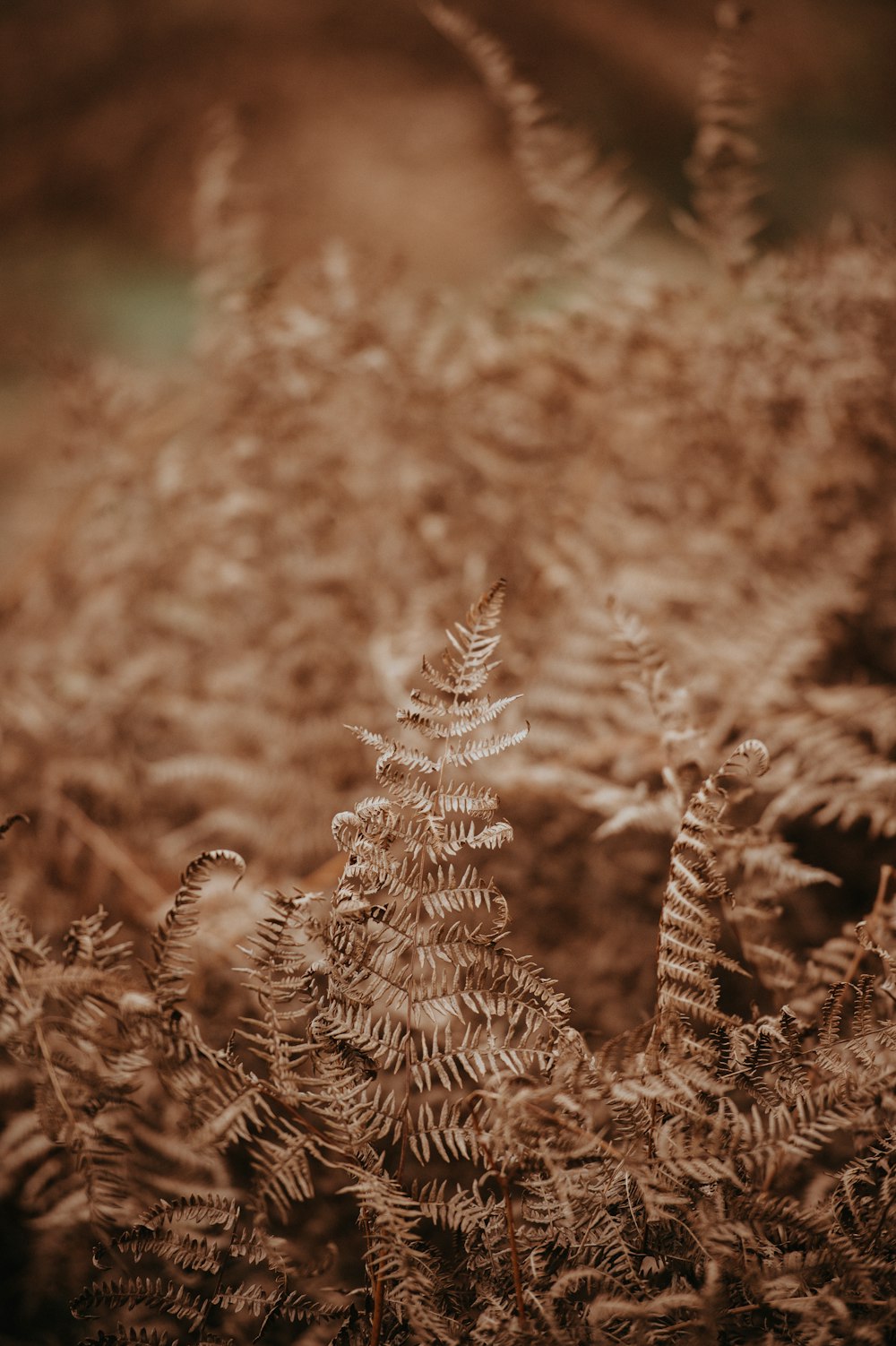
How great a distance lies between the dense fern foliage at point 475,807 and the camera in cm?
67

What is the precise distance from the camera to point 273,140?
2.39 m

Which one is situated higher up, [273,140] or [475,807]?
[273,140]

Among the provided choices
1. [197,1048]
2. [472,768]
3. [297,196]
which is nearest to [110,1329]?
[197,1048]

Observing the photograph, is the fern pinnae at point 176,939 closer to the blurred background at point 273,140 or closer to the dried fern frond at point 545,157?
the dried fern frond at point 545,157

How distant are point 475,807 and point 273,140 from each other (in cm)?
247

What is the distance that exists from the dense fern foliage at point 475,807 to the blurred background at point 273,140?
24 centimetres

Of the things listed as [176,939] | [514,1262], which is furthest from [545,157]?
[514,1262]

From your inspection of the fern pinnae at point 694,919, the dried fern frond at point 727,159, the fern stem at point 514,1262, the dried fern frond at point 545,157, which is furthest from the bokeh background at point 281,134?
the fern stem at point 514,1262

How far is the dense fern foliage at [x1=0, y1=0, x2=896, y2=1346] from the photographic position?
67 cm

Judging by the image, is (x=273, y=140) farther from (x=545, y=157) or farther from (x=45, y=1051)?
(x=45, y=1051)

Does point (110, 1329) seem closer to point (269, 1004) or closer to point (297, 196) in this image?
point (269, 1004)

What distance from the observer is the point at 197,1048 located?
69 centimetres

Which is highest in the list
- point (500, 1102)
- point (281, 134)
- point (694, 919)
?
point (281, 134)

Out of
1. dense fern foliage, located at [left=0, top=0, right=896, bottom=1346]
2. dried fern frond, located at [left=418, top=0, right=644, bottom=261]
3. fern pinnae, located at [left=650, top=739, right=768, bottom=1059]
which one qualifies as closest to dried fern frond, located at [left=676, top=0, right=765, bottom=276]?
dense fern foliage, located at [left=0, top=0, right=896, bottom=1346]
